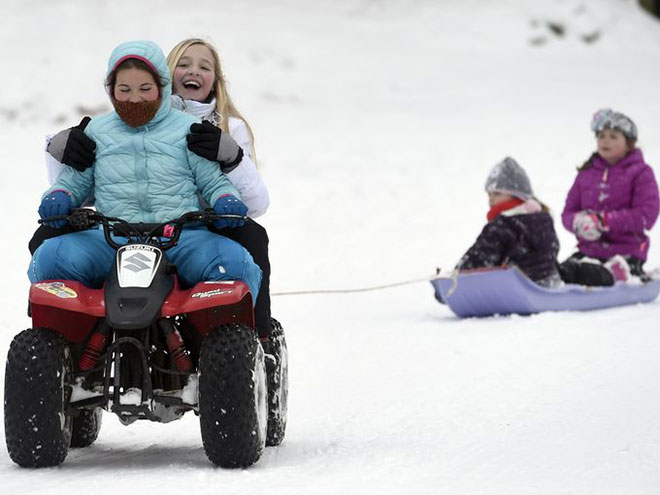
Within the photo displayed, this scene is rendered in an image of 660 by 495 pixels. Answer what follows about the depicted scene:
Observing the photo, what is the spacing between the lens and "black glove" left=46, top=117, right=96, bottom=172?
177 inches

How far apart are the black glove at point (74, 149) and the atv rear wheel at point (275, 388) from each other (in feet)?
3.16

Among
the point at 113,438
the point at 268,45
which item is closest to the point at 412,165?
the point at 268,45

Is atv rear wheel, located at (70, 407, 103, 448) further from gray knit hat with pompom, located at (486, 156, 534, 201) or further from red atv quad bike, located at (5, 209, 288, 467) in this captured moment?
gray knit hat with pompom, located at (486, 156, 534, 201)

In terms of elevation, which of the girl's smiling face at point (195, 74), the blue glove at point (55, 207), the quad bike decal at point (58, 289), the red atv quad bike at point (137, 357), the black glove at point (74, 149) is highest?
the girl's smiling face at point (195, 74)

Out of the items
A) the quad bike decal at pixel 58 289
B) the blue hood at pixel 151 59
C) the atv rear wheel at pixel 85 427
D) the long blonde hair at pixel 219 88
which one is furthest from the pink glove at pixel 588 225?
the quad bike decal at pixel 58 289

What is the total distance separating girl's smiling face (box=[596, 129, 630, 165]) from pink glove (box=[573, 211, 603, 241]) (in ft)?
1.54

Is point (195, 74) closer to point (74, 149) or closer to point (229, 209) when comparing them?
point (74, 149)

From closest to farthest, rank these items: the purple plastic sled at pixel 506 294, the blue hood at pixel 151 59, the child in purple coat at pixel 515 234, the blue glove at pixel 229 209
Result: the blue glove at pixel 229 209 → the blue hood at pixel 151 59 → the purple plastic sled at pixel 506 294 → the child in purple coat at pixel 515 234

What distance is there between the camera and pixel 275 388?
192 inches

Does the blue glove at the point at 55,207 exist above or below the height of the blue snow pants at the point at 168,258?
above

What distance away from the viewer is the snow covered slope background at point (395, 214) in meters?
4.50

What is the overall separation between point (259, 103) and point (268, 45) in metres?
1.72

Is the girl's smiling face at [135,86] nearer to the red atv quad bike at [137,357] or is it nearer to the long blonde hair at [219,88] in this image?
the red atv quad bike at [137,357]

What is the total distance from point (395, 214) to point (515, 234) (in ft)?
17.4
